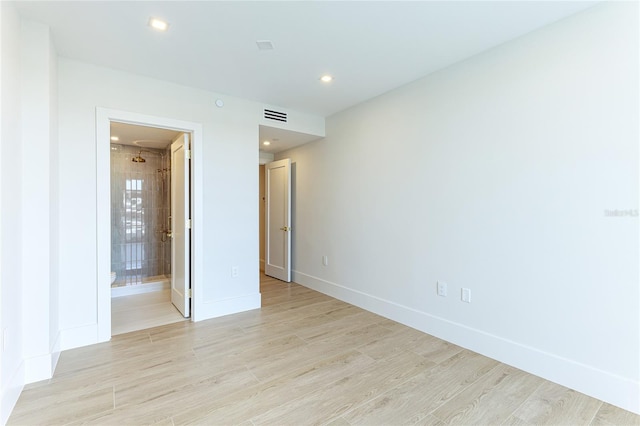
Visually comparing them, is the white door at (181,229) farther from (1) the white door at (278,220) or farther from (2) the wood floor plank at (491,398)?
(2) the wood floor plank at (491,398)

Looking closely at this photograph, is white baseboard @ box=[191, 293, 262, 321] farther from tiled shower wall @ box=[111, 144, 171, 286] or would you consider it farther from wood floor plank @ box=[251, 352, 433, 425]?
tiled shower wall @ box=[111, 144, 171, 286]

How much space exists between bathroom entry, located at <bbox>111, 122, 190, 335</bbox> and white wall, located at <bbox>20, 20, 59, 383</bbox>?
1.55 metres

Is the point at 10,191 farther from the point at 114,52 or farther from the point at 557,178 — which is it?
the point at 557,178

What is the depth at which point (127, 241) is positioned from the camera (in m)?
5.06

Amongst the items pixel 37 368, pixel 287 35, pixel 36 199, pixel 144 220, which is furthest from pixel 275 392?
pixel 144 220

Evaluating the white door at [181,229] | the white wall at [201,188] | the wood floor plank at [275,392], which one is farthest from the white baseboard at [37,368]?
the white door at [181,229]

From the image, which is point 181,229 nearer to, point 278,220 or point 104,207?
point 104,207

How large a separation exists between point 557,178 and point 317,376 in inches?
92.9

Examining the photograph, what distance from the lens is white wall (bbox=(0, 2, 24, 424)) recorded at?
70.0 inches

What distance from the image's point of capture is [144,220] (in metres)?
5.20

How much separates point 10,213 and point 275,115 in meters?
2.85

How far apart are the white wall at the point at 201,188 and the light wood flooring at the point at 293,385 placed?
52cm

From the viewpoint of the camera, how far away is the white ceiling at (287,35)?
207 centimetres

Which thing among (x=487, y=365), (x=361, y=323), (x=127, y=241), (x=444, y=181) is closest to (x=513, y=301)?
(x=487, y=365)
